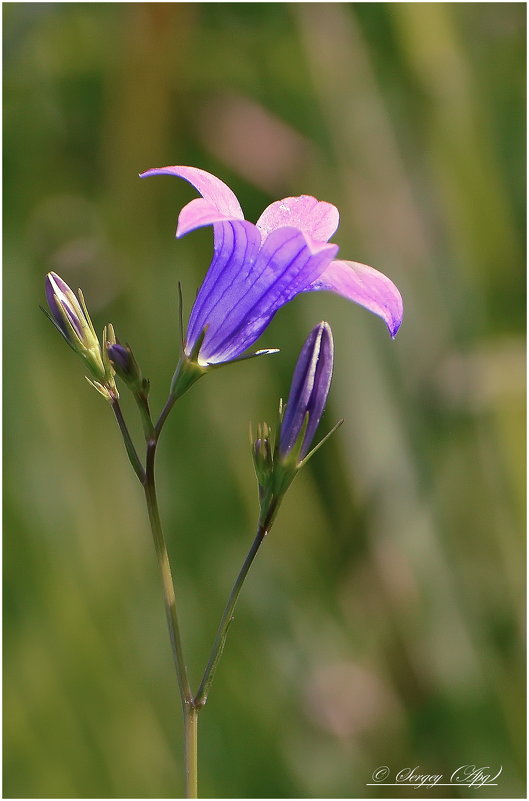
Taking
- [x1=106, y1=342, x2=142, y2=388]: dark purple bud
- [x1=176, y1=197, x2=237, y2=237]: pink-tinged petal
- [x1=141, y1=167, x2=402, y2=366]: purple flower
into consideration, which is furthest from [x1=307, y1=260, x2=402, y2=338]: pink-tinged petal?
[x1=106, y1=342, x2=142, y2=388]: dark purple bud

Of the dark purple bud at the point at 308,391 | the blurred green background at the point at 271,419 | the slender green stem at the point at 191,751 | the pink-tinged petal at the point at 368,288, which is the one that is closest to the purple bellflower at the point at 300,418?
the dark purple bud at the point at 308,391

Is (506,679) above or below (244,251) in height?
below

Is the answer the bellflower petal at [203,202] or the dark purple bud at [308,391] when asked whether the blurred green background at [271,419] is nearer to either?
the dark purple bud at [308,391]

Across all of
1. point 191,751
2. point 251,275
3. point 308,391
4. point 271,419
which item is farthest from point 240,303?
point 271,419

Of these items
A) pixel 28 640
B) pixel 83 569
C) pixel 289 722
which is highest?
pixel 83 569

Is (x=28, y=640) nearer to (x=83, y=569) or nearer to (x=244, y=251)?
(x=83, y=569)

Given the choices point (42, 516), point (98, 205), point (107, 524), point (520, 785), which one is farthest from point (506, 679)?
point (98, 205)

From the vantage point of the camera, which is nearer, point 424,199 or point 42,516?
point 42,516

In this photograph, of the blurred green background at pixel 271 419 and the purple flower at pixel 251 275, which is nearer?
the purple flower at pixel 251 275
